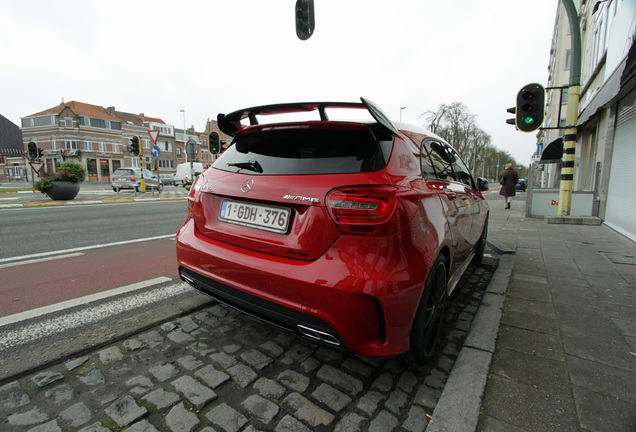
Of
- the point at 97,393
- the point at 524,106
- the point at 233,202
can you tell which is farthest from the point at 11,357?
the point at 524,106

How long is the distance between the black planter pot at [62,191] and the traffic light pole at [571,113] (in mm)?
18082

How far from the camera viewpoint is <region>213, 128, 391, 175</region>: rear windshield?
74.4 inches

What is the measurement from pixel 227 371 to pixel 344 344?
0.83 meters

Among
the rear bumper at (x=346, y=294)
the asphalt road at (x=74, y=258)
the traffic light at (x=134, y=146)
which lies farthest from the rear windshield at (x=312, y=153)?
the traffic light at (x=134, y=146)

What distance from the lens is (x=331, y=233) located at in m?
1.77

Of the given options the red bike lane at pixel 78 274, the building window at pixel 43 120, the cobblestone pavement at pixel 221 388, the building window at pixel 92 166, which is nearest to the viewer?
the cobblestone pavement at pixel 221 388

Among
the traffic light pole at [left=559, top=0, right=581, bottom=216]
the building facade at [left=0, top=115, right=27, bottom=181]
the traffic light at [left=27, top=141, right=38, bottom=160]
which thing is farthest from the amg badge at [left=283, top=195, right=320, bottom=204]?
the building facade at [left=0, top=115, right=27, bottom=181]

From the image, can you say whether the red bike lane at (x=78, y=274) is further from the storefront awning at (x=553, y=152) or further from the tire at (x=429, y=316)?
the storefront awning at (x=553, y=152)

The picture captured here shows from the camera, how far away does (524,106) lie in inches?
257

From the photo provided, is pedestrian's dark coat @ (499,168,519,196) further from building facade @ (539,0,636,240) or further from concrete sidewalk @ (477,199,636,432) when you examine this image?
concrete sidewalk @ (477,199,636,432)

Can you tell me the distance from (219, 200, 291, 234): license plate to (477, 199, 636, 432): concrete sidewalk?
1490 mm

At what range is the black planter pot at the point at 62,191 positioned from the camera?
14227mm

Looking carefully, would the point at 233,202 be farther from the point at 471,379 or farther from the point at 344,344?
the point at 471,379

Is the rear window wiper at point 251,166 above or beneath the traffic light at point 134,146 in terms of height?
beneath
